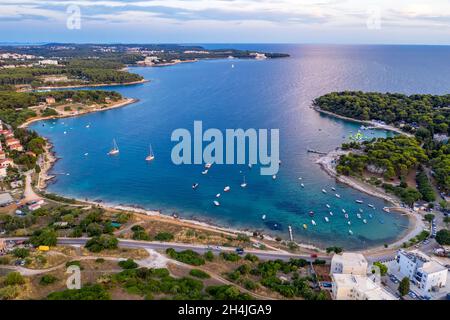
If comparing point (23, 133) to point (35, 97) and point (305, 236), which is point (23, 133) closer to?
point (35, 97)

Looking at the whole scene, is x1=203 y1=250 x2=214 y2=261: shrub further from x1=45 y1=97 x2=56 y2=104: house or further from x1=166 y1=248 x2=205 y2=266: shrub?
x1=45 y1=97 x2=56 y2=104: house

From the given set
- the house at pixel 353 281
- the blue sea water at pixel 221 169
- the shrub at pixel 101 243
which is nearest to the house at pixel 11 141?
the blue sea water at pixel 221 169

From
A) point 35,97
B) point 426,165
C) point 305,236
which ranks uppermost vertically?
point 35,97

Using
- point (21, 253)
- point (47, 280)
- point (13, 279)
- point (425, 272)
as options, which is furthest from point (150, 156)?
point (425, 272)

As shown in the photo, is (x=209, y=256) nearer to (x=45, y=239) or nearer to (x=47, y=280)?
(x=47, y=280)

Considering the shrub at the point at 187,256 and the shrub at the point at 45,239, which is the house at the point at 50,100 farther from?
the shrub at the point at 187,256

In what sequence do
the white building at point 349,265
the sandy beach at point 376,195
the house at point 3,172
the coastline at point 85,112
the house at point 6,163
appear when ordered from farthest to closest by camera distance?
the coastline at point 85,112
the house at point 6,163
the house at point 3,172
the sandy beach at point 376,195
the white building at point 349,265
